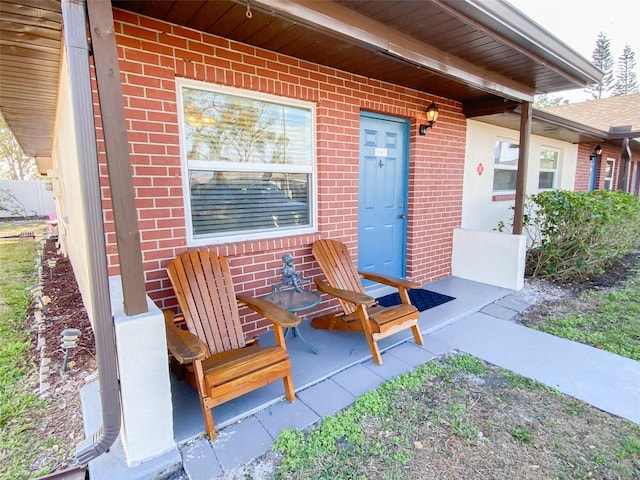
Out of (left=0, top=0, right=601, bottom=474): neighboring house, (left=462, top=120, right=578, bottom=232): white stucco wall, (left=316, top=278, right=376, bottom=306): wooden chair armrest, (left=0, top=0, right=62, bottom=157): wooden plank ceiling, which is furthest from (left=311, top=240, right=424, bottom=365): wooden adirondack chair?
(left=462, top=120, right=578, bottom=232): white stucco wall

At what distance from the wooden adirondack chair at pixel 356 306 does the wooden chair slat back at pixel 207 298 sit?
0.86 m

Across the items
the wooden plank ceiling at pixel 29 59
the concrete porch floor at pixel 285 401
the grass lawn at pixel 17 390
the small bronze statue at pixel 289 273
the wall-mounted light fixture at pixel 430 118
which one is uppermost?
the wooden plank ceiling at pixel 29 59

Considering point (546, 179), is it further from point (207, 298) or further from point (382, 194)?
point (207, 298)

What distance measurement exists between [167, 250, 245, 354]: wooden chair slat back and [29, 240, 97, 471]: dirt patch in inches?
35.1

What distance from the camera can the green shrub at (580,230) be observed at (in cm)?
461

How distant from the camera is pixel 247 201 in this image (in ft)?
9.88

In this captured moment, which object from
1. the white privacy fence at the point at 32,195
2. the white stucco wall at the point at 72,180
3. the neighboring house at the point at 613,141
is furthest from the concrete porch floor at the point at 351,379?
the white privacy fence at the point at 32,195

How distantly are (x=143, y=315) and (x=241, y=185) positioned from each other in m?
1.58

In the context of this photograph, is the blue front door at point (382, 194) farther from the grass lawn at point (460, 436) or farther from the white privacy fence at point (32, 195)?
the white privacy fence at point (32, 195)

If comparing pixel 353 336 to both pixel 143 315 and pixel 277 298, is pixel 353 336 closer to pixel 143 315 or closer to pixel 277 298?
pixel 277 298

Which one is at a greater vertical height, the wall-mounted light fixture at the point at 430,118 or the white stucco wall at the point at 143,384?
the wall-mounted light fixture at the point at 430,118

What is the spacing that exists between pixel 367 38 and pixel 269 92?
99 cm

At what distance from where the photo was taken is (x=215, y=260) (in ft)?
8.30

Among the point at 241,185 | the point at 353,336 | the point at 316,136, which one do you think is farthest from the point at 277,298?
the point at 316,136
